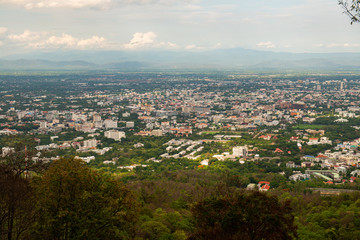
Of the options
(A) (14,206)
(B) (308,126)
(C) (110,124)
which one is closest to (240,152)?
(B) (308,126)

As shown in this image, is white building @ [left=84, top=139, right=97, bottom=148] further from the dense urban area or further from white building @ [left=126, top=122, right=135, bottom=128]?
white building @ [left=126, top=122, right=135, bottom=128]

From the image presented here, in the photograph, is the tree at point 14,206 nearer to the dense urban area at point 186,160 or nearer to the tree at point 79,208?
the dense urban area at point 186,160

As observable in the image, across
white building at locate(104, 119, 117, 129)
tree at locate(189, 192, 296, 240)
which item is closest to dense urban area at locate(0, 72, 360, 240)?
tree at locate(189, 192, 296, 240)

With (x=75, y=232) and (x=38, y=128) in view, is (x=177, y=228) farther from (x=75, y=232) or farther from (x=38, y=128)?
(x=38, y=128)

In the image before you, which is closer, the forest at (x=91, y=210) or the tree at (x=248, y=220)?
the tree at (x=248, y=220)

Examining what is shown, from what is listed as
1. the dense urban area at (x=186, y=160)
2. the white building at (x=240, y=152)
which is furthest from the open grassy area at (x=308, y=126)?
the white building at (x=240, y=152)
